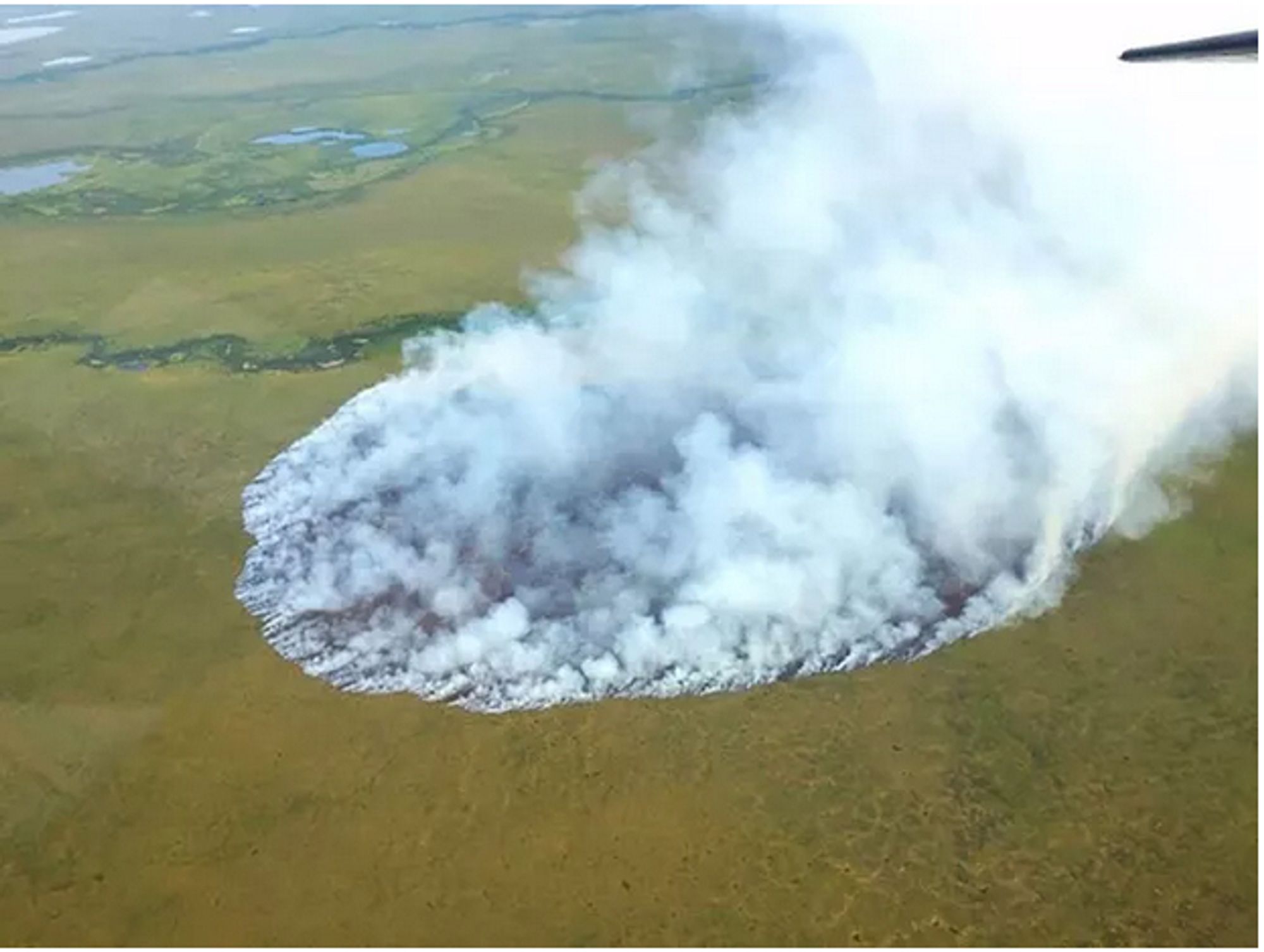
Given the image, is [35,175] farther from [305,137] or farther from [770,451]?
[770,451]

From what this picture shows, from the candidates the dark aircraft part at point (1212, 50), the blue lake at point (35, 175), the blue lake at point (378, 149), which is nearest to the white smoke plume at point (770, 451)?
the dark aircraft part at point (1212, 50)

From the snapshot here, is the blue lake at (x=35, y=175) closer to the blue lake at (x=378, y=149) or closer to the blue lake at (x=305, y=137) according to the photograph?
the blue lake at (x=305, y=137)

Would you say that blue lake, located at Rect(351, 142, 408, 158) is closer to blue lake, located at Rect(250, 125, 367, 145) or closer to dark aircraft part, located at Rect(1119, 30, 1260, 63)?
blue lake, located at Rect(250, 125, 367, 145)

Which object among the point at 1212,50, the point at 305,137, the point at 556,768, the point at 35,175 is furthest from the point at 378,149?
the point at 1212,50

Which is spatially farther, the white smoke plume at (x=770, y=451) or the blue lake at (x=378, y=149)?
the blue lake at (x=378, y=149)

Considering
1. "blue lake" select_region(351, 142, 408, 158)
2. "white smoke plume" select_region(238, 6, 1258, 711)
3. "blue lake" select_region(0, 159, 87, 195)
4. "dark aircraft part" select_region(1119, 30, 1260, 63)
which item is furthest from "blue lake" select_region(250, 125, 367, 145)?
"dark aircraft part" select_region(1119, 30, 1260, 63)
